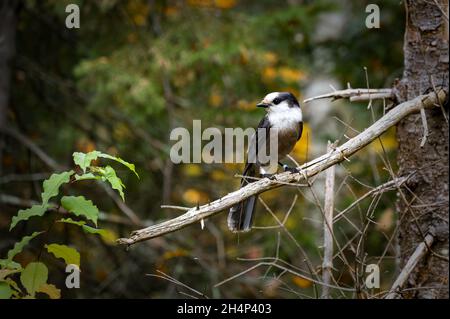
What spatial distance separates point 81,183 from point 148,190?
2.63 ft

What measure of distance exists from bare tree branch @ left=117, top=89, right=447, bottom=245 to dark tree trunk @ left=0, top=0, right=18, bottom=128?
417 centimetres

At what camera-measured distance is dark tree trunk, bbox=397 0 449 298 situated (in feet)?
12.4

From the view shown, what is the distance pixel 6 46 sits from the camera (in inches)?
263

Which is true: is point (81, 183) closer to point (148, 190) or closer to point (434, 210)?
point (148, 190)

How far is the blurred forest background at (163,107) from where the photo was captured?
650cm

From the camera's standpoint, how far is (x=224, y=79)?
21.5 feet

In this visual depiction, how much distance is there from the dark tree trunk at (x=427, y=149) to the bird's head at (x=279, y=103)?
2.90 feet

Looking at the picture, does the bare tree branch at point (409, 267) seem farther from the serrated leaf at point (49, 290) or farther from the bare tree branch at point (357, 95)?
the serrated leaf at point (49, 290)

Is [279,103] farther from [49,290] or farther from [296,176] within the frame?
[49,290]

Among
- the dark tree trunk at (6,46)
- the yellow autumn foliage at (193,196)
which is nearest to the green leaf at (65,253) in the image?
the dark tree trunk at (6,46)

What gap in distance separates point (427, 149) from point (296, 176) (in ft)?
3.31

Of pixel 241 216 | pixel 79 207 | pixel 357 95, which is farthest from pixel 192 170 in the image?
pixel 79 207
